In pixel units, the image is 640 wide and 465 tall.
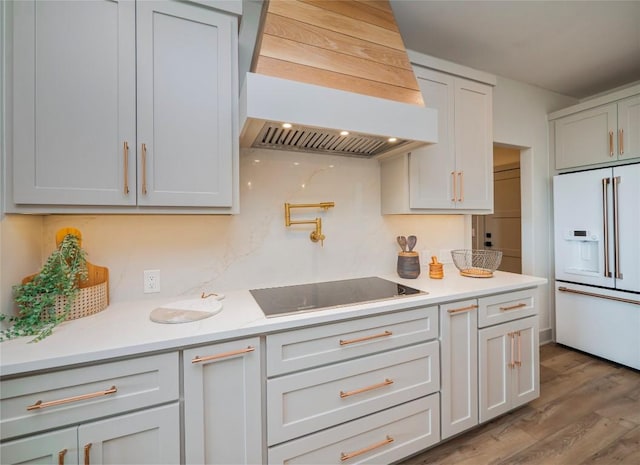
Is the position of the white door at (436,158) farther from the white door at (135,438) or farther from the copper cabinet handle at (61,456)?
the copper cabinet handle at (61,456)

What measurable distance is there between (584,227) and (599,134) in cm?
85

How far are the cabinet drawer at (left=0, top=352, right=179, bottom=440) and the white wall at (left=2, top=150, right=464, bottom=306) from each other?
1.57ft

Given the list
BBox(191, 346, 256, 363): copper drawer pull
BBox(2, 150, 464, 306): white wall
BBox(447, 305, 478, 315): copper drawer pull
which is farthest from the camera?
BBox(447, 305, 478, 315): copper drawer pull

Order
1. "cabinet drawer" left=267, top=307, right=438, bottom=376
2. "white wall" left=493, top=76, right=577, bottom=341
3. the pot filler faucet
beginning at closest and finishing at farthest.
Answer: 1. "cabinet drawer" left=267, top=307, right=438, bottom=376
2. the pot filler faucet
3. "white wall" left=493, top=76, right=577, bottom=341

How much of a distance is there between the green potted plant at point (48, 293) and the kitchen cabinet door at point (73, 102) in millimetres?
236

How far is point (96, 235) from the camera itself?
4.78ft

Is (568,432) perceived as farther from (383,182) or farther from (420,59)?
(420,59)

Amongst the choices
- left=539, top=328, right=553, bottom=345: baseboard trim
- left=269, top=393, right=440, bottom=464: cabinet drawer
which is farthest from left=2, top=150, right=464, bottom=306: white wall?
left=539, top=328, right=553, bottom=345: baseboard trim

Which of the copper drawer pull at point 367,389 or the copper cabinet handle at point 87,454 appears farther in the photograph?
the copper drawer pull at point 367,389

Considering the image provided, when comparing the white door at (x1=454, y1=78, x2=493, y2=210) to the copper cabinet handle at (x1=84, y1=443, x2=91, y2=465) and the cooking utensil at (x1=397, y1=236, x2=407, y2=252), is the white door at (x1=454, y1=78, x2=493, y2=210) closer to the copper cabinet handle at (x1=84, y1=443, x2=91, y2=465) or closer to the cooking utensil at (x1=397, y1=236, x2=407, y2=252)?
the cooking utensil at (x1=397, y1=236, x2=407, y2=252)

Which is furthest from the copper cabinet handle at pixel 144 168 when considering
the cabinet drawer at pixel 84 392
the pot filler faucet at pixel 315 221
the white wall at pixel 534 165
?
the white wall at pixel 534 165

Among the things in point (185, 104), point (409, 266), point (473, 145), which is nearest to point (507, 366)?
point (409, 266)

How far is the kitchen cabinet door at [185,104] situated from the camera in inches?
49.1

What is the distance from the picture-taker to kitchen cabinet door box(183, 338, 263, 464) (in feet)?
3.50
